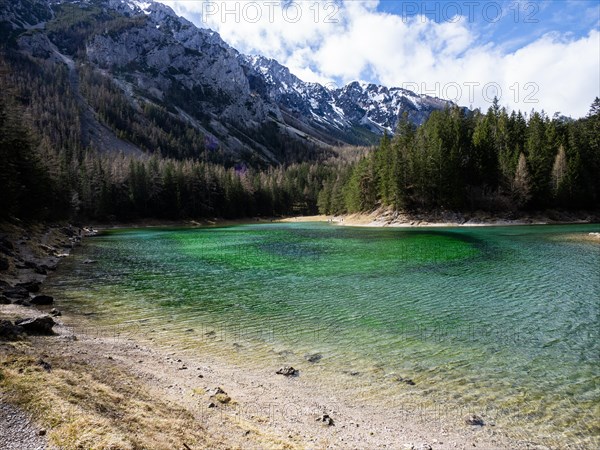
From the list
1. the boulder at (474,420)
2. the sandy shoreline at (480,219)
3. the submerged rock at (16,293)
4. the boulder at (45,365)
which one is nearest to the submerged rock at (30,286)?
the submerged rock at (16,293)

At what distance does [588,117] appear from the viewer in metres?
97.5

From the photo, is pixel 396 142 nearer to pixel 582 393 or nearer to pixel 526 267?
pixel 526 267

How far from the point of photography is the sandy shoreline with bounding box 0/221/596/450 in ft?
23.9

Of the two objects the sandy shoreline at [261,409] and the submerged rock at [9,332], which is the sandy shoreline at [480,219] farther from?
the submerged rock at [9,332]

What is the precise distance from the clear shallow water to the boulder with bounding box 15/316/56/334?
10.5ft

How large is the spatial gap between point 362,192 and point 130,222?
75198 mm

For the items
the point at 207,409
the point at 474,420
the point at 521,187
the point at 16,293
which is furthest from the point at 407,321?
the point at 521,187

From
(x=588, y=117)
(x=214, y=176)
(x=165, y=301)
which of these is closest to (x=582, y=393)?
(x=165, y=301)

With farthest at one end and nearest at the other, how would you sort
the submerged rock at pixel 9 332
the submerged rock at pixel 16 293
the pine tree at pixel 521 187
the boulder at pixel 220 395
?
the pine tree at pixel 521 187, the submerged rock at pixel 16 293, the submerged rock at pixel 9 332, the boulder at pixel 220 395

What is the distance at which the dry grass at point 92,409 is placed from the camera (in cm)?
660

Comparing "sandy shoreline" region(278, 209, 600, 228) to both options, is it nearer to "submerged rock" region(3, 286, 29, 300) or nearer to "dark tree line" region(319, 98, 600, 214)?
"dark tree line" region(319, 98, 600, 214)

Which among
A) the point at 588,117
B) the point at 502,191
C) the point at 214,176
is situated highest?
the point at 588,117

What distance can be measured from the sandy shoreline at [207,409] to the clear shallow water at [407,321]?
67 cm

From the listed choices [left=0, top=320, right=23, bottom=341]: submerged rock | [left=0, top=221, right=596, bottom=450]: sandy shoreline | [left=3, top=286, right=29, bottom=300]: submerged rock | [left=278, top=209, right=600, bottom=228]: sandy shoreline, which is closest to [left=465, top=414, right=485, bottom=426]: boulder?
[left=0, top=221, right=596, bottom=450]: sandy shoreline
